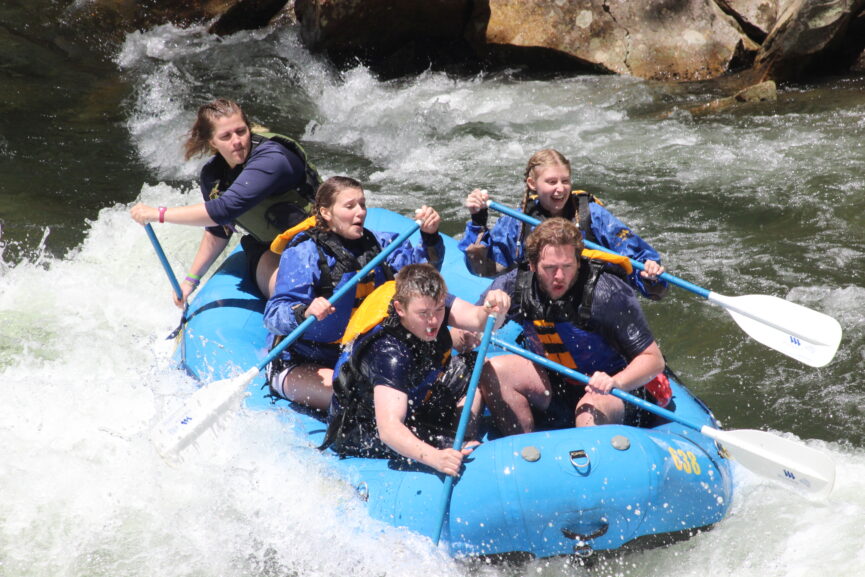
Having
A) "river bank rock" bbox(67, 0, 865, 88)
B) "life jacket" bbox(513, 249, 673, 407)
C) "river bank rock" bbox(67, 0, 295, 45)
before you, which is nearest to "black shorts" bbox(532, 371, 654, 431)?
"life jacket" bbox(513, 249, 673, 407)

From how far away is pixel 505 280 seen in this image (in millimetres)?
3613

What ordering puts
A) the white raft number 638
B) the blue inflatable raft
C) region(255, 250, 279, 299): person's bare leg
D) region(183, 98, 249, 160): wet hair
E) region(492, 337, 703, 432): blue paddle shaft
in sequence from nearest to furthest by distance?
the blue inflatable raft, the white raft number 638, region(492, 337, 703, 432): blue paddle shaft, region(183, 98, 249, 160): wet hair, region(255, 250, 279, 299): person's bare leg

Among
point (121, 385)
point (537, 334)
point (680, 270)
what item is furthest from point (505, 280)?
point (680, 270)

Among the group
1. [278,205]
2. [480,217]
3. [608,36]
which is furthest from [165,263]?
[608,36]

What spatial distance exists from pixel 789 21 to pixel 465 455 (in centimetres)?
607

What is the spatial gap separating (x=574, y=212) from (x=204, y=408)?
173cm

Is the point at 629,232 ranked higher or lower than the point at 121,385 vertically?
higher

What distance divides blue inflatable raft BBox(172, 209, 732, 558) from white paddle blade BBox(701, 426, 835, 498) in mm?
105

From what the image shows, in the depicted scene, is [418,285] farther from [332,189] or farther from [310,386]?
[310,386]

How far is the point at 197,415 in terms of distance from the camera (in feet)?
11.8

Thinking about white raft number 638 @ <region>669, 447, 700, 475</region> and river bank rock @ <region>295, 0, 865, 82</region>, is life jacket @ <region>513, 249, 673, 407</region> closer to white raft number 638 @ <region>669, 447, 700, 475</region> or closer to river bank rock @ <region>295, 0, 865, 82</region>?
white raft number 638 @ <region>669, 447, 700, 475</region>

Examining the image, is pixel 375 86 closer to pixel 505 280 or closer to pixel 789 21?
pixel 789 21

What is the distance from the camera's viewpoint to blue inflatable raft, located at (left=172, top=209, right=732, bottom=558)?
3.15 m

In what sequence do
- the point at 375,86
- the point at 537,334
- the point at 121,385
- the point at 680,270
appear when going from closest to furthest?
the point at 537,334, the point at 121,385, the point at 680,270, the point at 375,86
